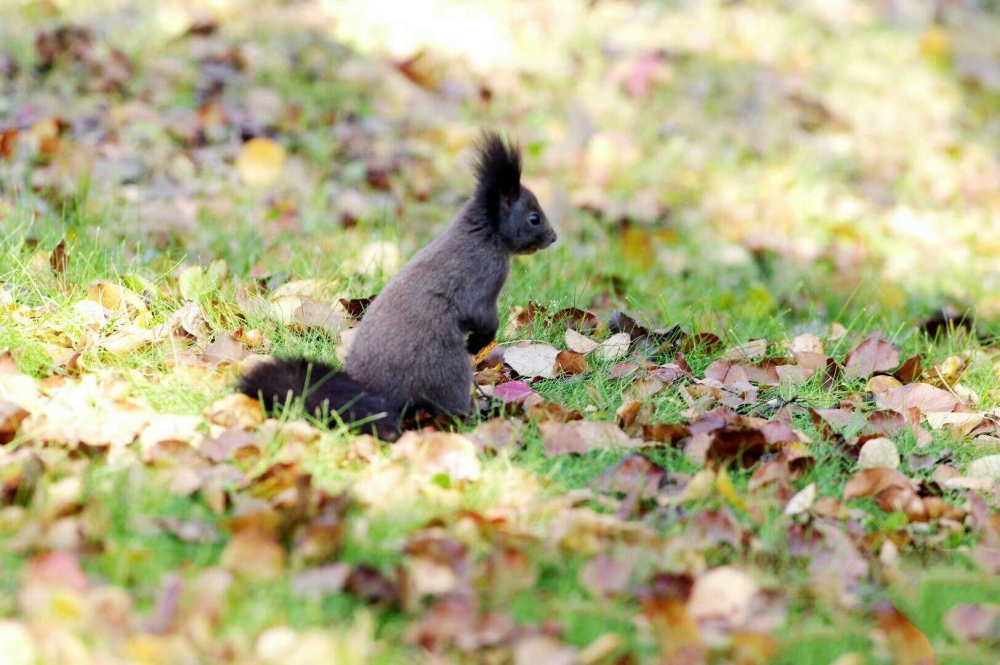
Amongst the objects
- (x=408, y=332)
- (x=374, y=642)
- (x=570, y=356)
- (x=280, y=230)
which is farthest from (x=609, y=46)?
(x=374, y=642)

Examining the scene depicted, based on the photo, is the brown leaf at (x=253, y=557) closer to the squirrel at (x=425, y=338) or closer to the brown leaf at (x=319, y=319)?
the squirrel at (x=425, y=338)

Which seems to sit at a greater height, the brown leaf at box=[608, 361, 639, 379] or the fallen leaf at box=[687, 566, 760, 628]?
the fallen leaf at box=[687, 566, 760, 628]

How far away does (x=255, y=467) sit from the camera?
8.38 ft

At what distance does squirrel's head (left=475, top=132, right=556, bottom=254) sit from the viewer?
10.4ft

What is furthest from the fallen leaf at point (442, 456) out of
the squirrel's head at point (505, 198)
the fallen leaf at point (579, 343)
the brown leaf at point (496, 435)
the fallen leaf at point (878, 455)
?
the fallen leaf at point (878, 455)

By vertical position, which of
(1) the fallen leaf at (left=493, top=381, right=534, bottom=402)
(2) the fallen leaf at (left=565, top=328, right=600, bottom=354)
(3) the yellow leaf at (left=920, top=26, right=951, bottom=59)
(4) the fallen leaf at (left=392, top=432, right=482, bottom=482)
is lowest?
(1) the fallen leaf at (left=493, top=381, right=534, bottom=402)

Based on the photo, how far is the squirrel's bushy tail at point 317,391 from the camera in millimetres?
2807

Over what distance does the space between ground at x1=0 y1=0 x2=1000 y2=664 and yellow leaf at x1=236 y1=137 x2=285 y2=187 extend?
0.05 ft

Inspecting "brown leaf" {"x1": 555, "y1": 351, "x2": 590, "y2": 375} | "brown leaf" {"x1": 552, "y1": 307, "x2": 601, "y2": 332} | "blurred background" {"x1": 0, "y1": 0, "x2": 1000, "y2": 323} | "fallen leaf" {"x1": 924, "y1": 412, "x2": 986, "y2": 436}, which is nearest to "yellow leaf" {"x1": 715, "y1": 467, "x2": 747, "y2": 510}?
"brown leaf" {"x1": 555, "y1": 351, "x2": 590, "y2": 375}

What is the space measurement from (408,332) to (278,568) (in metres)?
0.94

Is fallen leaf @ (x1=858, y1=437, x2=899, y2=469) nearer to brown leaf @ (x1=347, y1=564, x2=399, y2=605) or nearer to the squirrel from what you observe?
the squirrel

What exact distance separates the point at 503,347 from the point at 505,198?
22.1 inches

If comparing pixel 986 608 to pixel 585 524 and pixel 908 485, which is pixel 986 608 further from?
pixel 585 524

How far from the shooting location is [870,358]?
363 centimetres
